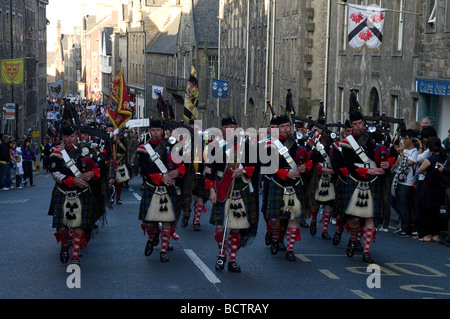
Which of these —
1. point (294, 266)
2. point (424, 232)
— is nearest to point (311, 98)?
point (424, 232)

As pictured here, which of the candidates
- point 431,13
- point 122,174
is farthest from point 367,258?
point 431,13

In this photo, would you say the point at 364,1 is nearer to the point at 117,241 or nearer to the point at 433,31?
the point at 433,31

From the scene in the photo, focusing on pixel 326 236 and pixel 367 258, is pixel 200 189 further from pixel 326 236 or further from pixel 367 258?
pixel 367 258

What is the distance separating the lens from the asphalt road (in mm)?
9258

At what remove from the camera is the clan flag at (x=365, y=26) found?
72.4ft

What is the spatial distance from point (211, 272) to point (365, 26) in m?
13.5

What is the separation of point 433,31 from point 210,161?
13.7 metres

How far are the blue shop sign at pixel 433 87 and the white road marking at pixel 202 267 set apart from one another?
1167 centimetres

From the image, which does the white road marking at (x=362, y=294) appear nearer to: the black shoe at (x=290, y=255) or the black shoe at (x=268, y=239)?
the black shoe at (x=290, y=255)

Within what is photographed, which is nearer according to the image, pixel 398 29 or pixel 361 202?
pixel 361 202

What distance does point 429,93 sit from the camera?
2298 cm

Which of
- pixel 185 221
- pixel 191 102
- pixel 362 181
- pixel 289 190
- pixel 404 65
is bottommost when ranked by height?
pixel 185 221

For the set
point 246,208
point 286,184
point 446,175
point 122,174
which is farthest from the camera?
point 122,174

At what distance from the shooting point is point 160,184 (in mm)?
11445
